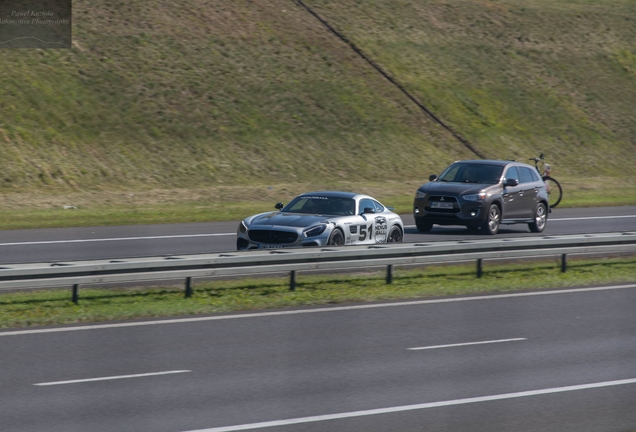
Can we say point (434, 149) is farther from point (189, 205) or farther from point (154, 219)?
point (154, 219)

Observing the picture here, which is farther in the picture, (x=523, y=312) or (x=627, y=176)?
(x=627, y=176)

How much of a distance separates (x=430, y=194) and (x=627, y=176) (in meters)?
24.5

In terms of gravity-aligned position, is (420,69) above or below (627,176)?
above

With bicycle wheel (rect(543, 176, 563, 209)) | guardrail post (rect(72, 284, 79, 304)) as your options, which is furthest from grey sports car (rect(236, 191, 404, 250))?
bicycle wheel (rect(543, 176, 563, 209))

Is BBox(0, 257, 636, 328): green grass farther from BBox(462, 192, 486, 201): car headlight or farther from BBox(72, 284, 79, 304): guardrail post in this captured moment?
BBox(462, 192, 486, 201): car headlight

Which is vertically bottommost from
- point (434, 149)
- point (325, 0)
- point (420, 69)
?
point (434, 149)

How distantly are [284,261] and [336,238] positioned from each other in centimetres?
325

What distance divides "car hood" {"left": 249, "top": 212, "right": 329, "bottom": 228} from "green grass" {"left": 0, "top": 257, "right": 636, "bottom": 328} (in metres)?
1.28

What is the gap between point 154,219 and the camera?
26.0 meters

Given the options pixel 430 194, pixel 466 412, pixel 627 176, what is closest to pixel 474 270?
pixel 430 194

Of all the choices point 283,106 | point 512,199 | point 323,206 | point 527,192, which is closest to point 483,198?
point 512,199

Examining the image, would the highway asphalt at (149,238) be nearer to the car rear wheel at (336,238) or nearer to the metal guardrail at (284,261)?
the car rear wheel at (336,238)

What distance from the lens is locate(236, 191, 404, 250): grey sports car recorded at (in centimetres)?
1692

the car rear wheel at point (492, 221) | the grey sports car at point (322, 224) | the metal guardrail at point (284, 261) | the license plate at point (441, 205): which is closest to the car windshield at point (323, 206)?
the grey sports car at point (322, 224)
